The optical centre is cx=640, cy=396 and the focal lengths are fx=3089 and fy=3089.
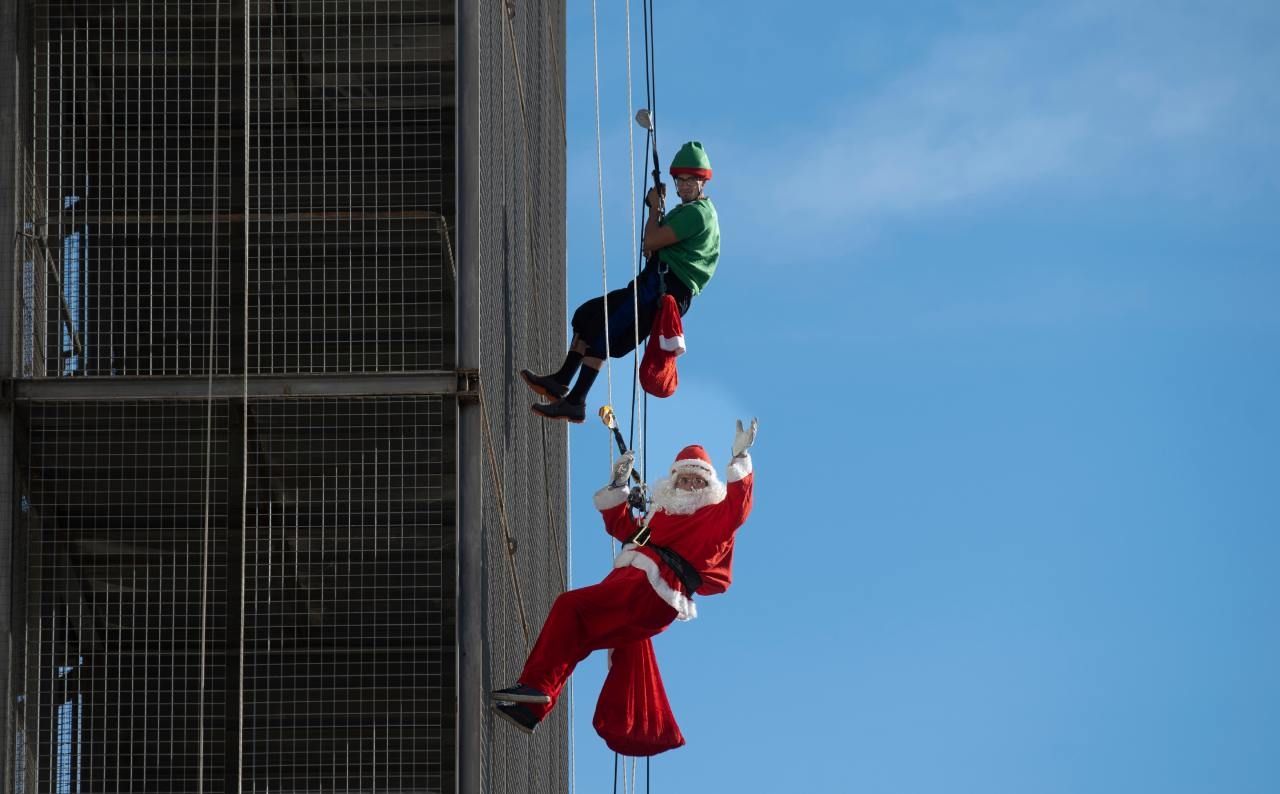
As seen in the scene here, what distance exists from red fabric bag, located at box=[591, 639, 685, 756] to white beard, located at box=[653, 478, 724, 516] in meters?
0.90

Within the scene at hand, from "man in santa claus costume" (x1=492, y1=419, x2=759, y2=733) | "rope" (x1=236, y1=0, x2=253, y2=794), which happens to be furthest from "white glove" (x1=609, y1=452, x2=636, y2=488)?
"rope" (x1=236, y1=0, x2=253, y2=794)

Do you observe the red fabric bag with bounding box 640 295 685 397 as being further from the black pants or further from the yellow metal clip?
the yellow metal clip

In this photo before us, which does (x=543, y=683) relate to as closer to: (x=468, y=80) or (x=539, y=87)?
(x=468, y=80)

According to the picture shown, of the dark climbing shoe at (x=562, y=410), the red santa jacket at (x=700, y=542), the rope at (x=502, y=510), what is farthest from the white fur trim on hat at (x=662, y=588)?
the dark climbing shoe at (x=562, y=410)

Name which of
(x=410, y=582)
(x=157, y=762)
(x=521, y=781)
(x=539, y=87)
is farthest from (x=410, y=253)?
(x=539, y=87)

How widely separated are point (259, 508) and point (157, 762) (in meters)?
1.59

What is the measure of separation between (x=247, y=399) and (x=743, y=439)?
3.02 m

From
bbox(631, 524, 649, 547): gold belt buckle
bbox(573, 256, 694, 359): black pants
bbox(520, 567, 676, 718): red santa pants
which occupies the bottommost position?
bbox(520, 567, 676, 718): red santa pants

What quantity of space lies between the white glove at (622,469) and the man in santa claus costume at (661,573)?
0.02 m

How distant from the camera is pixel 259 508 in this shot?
18.0 m

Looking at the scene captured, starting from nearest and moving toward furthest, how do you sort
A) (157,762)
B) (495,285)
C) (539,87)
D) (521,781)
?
(157,762)
(495,285)
(521,781)
(539,87)

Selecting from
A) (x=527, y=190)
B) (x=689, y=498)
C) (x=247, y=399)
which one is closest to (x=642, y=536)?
(x=689, y=498)

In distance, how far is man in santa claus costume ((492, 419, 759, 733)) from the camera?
18.1 m

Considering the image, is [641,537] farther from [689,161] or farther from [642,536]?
[689,161]
